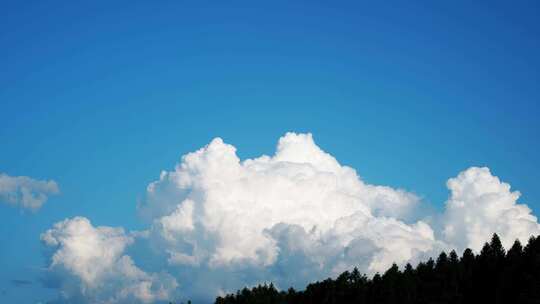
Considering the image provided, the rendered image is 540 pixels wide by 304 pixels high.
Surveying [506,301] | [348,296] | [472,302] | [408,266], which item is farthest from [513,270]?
[348,296]

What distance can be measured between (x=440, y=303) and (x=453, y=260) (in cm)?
1139

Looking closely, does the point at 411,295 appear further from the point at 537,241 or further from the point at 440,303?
the point at 537,241

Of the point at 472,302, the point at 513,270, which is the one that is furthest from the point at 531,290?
the point at 472,302

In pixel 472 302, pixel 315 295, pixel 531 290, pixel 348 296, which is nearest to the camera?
pixel 531 290

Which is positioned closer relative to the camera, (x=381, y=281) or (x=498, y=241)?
(x=498, y=241)

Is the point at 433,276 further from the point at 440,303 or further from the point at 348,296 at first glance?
the point at 348,296

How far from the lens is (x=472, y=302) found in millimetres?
142250

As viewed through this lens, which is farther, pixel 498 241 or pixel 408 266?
pixel 408 266

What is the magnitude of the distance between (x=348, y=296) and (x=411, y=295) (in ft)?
94.5

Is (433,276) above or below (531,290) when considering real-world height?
above

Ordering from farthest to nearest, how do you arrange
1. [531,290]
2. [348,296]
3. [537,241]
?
1. [348,296]
2. [537,241]
3. [531,290]

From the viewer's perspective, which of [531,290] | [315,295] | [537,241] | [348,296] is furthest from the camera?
[315,295]

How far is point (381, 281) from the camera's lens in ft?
529

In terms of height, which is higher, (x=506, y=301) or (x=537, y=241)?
(x=537, y=241)
